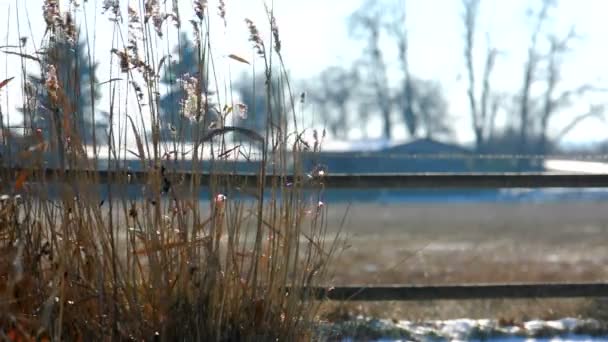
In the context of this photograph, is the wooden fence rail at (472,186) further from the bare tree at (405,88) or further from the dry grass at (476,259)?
the bare tree at (405,88)

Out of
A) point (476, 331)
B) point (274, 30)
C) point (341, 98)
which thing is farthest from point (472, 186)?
point (341, 98)

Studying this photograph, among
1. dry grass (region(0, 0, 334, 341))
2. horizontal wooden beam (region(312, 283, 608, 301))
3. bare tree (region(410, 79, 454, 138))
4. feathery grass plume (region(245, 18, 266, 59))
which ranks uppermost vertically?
bare tree (region(410, 79, 454, 138))

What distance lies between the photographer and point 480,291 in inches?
243

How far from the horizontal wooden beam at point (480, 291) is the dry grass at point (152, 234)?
1953 mm

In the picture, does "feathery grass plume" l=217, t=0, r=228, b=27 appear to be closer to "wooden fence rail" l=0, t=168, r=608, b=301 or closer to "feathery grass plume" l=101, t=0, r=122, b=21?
"feathery grass plume" l=101, t=0, r=122, b=21

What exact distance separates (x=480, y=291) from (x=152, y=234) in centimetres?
280

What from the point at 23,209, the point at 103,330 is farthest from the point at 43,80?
the point at 103,330

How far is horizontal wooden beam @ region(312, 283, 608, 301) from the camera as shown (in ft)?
19.8

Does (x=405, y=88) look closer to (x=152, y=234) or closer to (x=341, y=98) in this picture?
(x=341, y=98)

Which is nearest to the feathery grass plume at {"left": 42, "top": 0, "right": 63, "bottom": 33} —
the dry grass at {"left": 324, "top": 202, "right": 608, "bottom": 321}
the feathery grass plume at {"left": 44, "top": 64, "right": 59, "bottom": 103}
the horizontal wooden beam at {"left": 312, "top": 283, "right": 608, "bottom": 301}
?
the feathery grass plume at {"left": 44, "top": 64, "right": 59, "bottom": 103}

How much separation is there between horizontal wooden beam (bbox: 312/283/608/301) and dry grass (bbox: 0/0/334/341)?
195 centimetres

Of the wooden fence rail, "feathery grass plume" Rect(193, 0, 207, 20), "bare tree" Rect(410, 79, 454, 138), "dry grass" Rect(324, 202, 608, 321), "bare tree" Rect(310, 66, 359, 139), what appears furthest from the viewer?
"bare tree" Rect(410, 79, 454, 138)

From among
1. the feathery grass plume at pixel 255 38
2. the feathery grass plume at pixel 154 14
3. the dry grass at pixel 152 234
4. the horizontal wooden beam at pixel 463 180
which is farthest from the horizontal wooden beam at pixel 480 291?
the feathery grass plume at pixel 154 14

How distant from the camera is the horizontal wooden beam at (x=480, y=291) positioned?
19.8 feet
